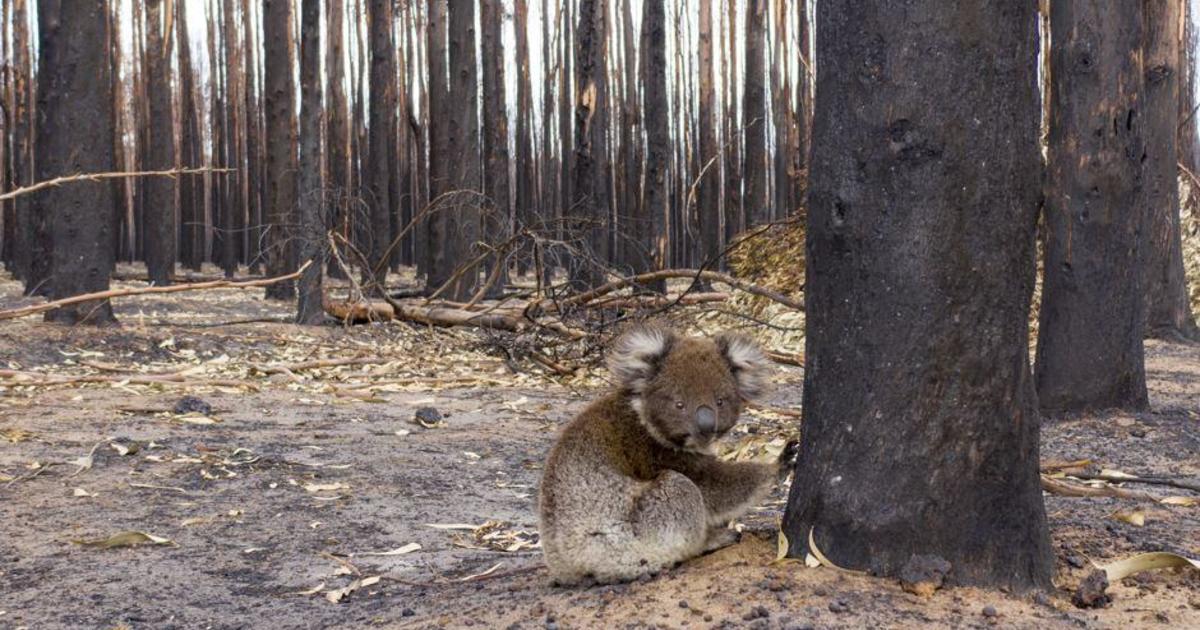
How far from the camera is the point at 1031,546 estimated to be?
9.45 feet

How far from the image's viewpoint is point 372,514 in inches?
199

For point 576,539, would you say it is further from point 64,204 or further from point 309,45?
point 309,45

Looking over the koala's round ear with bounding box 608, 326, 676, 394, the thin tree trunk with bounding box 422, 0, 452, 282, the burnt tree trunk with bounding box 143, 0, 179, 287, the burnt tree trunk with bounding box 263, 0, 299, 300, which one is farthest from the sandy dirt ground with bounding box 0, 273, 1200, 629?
the burnt tree trunk with bounding box 143, 0, 179, 287

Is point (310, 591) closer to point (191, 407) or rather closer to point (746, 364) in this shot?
point (746, 364)

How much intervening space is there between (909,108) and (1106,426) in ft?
14.0

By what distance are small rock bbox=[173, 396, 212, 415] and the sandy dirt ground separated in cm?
11

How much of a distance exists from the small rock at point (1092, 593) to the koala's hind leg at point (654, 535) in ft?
3.14

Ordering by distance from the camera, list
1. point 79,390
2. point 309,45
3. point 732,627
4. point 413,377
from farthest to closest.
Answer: point 309,45 → point 413,377 → point 79,390 → point 732,627

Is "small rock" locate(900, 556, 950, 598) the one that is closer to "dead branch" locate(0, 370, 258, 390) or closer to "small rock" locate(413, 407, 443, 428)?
"small rock" locate(413, 407, 443, 428)

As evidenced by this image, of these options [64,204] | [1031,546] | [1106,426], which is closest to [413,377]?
[64,204]

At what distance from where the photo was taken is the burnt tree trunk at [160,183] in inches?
803

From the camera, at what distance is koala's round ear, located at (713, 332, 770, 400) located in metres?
3.36

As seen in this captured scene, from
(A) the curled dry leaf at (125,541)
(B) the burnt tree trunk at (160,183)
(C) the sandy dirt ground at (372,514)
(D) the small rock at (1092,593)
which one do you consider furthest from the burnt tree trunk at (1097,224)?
(B) the burnt tree trunk at (160,183)

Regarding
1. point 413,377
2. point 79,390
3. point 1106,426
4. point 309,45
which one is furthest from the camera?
point 309,45
